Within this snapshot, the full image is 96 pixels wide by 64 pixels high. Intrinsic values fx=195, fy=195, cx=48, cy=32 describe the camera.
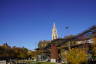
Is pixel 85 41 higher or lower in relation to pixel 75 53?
higher

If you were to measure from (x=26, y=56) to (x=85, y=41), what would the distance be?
6391 centimetres

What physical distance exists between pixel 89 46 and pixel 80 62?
27358 mm

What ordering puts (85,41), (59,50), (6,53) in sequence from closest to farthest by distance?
(85,41) < (59,50) < (6,53)

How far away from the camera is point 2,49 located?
118 metres

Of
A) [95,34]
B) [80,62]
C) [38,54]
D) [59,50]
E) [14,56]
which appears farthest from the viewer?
[38,54]

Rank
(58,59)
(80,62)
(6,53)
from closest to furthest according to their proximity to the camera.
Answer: (80,62), (58,59), (6,53)

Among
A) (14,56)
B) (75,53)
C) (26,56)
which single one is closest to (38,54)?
(26,56)

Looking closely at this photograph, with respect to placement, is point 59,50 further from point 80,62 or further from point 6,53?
point 80,62

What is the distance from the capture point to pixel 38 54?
13425 cm

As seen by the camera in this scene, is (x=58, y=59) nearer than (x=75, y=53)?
No

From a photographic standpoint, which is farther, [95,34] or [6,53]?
[6,53]

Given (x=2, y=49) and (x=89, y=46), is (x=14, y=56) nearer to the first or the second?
(x=2, y=49)

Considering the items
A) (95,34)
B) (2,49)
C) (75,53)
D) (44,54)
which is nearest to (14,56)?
(2,49)

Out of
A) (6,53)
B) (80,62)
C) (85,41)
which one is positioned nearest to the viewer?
(80,62)
